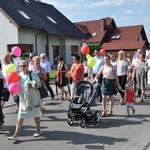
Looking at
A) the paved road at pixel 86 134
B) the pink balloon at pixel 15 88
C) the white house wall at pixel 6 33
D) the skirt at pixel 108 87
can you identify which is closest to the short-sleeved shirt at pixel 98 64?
the paved road at pixel 86 134

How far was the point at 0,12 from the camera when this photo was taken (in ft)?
78.0

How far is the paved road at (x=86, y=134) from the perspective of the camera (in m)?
5.52

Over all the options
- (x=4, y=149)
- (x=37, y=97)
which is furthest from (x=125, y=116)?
(x=4, y=149)

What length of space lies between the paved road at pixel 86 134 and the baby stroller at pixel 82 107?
0.56 feet

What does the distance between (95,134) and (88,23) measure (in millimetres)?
53789

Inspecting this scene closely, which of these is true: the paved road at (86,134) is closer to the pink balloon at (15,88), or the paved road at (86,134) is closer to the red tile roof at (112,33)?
the pink balloon at (15,88)

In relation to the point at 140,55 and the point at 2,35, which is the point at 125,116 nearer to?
the point at 140,55

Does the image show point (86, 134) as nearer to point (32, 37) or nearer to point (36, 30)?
point (32, 37)

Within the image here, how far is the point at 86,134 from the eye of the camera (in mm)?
6262

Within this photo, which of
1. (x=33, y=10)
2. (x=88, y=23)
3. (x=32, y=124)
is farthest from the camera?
(x=88, y=23)

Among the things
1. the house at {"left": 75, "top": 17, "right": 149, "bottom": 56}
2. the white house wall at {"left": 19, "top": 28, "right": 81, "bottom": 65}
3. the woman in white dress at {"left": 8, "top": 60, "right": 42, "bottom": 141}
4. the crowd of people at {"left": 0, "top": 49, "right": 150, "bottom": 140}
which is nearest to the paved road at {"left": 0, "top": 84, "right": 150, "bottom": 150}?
the crowd of people at {"left": 0, "top": 49, "right": 150, "bottom": 140}

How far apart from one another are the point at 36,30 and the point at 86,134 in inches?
813

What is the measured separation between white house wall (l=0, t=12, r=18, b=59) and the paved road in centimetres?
1581

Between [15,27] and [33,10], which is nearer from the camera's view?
[15,27]
